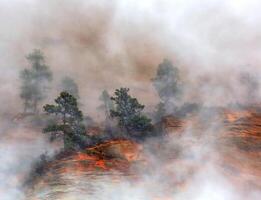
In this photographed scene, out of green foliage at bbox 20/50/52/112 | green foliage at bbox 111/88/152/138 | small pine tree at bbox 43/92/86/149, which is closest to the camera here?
small pine tree at bbox 43/92/86/149

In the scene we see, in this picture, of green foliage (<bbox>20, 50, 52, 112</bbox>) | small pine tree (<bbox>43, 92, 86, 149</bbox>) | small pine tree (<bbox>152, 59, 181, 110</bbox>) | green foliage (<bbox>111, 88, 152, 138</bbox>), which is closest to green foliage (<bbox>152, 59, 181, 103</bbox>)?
small pine tree (<bbox>152, 59, 181, 110</bbox>)

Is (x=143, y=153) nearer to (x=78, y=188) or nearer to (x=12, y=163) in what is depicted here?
(x=78, y=188)

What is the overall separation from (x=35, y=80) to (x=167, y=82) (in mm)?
23623

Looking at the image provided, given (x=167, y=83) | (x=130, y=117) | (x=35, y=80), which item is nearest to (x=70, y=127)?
(x=130, y=117)

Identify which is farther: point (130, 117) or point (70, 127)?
point (130, 117)

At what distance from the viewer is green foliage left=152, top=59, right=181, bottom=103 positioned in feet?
235

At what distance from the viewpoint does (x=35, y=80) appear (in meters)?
77.3

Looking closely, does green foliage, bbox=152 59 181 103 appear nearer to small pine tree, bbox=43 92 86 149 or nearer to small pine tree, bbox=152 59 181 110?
small pine tree, bbox=152 59 181 110

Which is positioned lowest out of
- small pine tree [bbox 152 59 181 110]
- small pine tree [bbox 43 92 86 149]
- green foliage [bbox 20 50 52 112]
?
small pine tree [bbox 43 92 86 149]

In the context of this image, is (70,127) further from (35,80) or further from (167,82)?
(35,80)

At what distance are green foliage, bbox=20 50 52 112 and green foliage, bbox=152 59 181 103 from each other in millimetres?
20660

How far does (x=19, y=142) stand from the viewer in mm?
58625

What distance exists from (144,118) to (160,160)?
804cm

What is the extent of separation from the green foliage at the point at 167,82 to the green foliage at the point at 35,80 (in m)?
20.7
